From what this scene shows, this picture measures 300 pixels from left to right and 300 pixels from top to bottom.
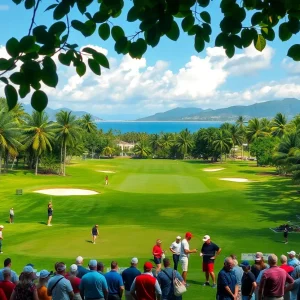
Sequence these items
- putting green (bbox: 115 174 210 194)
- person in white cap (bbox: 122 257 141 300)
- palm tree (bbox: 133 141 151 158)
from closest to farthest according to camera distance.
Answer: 1. person in white cap (bbox: 122 257 141 300)
2. putting green (bbox: 115 174 210 194)
3. palm tree (bbox: 133 141 151 158)

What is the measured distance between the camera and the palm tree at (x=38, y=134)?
221 feet

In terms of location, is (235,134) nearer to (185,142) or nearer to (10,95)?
(185,142)

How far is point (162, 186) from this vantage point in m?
58.1

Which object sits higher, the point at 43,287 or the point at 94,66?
the point at 94,66

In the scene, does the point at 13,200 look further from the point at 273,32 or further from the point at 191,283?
the point at 273,32

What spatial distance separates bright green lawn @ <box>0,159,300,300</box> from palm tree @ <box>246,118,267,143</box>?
57094 millimetres

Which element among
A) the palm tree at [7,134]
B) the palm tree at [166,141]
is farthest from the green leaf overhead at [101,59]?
the palm tree at [166,141]

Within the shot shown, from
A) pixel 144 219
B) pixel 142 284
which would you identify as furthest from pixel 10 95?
pixel 144 219

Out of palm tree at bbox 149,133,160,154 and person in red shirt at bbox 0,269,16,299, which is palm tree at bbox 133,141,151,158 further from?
person in red shirt at bbox 0,269,16,299

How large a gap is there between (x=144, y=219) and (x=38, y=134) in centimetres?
3706

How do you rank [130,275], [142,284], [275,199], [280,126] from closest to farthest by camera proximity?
[142,284] → [130,275] → [275,199] → [280,126]

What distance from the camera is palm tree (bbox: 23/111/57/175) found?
67.5 metres

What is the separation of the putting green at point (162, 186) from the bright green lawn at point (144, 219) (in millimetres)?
122

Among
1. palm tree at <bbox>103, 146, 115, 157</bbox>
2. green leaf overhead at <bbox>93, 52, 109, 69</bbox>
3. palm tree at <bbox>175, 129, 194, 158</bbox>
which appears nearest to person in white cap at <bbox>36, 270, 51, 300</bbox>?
green leaf overhead at <bbox>93, 52, 109, 69</bbox>
